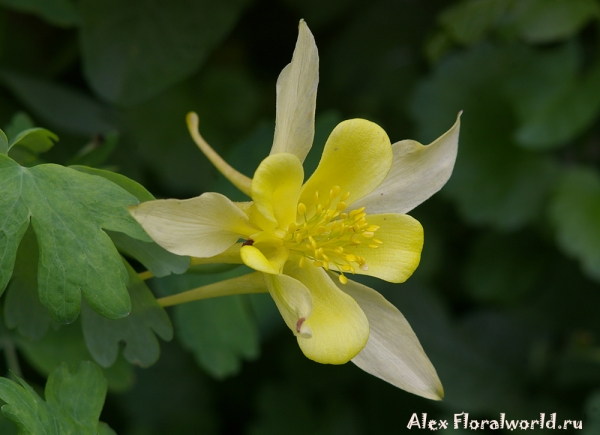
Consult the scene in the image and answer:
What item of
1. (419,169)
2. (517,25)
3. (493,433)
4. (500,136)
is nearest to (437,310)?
(493,433)

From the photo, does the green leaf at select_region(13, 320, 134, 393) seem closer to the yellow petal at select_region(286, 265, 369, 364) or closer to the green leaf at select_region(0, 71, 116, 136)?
the green leaf at select_region(0, 71, 116, 136)

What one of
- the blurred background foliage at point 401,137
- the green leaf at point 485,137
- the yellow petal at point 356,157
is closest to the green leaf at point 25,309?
the yellow petal at point 356,157

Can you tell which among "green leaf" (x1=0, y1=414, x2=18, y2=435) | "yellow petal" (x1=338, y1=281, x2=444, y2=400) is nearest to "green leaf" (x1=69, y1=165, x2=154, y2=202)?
"yellow petal" (x1=338, y1=281, x2=444, y2=400)

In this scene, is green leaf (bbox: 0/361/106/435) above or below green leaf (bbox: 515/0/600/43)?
below

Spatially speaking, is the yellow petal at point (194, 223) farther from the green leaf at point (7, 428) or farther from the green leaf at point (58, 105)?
the green leaf at point (58, 105)

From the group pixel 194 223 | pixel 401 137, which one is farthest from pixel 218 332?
pixel 401 137

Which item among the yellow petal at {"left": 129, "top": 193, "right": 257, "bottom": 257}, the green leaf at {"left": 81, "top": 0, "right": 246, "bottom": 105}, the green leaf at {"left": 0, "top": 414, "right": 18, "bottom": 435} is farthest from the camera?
the green leaf at {"left": 81, "top": 0, "right": 246, "bottom": 105}

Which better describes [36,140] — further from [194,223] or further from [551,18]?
[551,18]
